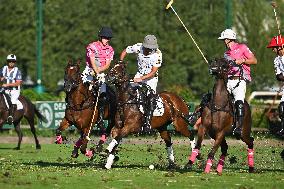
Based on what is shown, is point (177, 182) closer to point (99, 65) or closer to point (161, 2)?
point (99, 65)

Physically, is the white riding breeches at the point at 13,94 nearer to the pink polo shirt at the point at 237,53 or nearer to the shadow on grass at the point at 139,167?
the shadow on grass at the point at 139,167

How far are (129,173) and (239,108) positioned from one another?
8.02ft

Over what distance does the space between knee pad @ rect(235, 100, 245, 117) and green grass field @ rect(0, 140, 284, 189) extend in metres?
1.05

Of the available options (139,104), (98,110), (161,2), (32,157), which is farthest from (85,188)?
(161,2)

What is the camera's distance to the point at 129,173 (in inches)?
771

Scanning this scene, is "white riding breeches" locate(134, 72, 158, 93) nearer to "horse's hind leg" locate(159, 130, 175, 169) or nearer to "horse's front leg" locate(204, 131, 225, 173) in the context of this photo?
"horse's hind leg" locate(159, 130, 175, 169)

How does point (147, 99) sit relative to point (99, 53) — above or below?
below

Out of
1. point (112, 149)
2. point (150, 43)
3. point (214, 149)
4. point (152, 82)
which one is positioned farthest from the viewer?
point (152, 82)

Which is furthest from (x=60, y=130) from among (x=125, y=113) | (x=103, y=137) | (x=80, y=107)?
(x=125, y=113)

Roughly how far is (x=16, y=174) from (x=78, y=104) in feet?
11.0

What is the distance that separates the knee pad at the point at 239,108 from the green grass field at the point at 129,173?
3.45 feet

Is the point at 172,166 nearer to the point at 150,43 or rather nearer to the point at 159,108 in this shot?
the point at 159,108

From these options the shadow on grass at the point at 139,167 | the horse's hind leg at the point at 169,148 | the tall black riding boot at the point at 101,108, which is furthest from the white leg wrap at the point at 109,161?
the tall black riding boot at the point at 101,108

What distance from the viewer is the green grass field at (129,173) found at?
17.5 m
